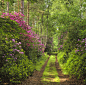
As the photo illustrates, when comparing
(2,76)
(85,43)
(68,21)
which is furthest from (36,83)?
(68,21)

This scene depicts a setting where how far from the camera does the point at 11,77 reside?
746 cm

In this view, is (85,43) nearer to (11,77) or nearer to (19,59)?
(19,59)

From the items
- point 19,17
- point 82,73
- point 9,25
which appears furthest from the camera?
point 19,17

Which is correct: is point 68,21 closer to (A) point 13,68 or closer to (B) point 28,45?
(B) point 28,45

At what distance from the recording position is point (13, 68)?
25.2 feet

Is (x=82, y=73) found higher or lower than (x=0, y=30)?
lower

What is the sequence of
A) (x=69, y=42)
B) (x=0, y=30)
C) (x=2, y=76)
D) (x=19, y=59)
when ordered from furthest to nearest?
(x=69, y=42) < (x=19, y=59) < (x=2, y=76) < (x=0, y=30)

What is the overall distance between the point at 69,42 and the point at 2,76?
984 cm

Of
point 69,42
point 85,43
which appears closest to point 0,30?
point 85,43

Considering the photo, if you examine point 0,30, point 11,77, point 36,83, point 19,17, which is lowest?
point 36,83

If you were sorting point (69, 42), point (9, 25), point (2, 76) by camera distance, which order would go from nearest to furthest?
1. point (9, 25)
2. point (2, 76)
3. point (69, 42)

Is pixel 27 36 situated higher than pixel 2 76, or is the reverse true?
pixel 27 36

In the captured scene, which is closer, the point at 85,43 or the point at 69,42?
the point at 85,43

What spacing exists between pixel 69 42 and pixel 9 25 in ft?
38.1
